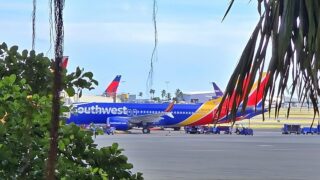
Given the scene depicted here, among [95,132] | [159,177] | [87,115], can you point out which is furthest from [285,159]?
[87,115]

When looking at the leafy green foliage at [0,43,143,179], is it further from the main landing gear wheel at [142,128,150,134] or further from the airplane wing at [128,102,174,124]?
the main landing gear wheel at [142,128,150,134]

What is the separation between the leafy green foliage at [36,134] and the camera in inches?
138

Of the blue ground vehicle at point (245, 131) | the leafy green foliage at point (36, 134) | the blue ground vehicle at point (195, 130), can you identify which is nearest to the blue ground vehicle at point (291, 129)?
the blue ground vehicle at point (245, 131)

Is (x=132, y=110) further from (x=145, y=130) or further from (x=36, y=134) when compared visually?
(x=36, y=134)

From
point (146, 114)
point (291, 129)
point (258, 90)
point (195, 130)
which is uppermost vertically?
point (146, 114)

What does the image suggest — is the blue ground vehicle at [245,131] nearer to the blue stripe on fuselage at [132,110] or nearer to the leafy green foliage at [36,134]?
the blue stripe on fuselage at [132,110]

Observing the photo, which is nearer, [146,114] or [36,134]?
[36,134]

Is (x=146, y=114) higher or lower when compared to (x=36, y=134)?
higher

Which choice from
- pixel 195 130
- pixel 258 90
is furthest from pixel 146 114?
pixel 258 90

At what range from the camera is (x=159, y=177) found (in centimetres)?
1811

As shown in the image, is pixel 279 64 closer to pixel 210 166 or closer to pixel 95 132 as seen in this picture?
pixel 95 132

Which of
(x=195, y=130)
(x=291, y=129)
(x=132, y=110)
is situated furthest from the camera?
(x=291, y=129)

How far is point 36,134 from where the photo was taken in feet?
12.3

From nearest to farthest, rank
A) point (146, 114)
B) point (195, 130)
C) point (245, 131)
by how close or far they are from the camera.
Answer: point (245, 131) < point (146, 114) < point (195, 130)
